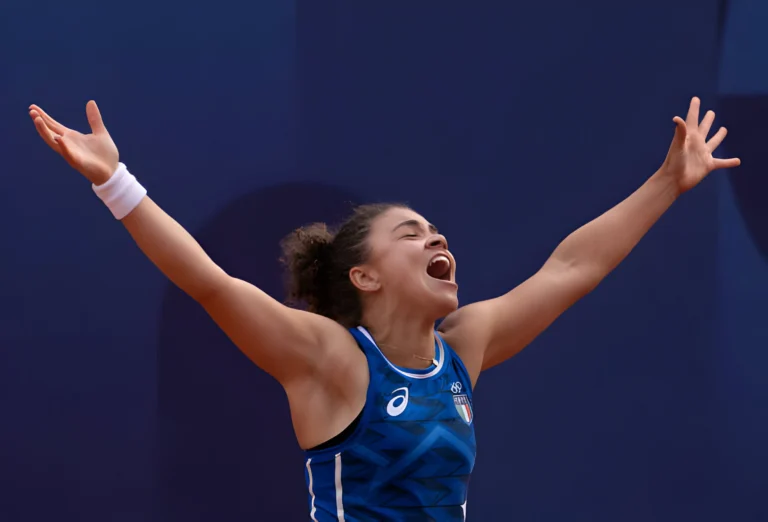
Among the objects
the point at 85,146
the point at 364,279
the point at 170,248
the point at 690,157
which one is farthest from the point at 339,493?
the point at 690,157

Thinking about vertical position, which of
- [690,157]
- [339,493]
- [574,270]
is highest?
[690,157]

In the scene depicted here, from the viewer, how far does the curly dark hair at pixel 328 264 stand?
204 cm

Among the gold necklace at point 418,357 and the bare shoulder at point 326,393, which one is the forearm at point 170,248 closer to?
the bare shoulder at point 326,393

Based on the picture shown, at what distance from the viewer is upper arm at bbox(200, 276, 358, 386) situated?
1696 mm

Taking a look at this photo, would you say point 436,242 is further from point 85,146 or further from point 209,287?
point 85,146

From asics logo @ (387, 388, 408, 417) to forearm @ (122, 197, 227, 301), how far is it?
A: 0.41m

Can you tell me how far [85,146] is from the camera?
5.30ft

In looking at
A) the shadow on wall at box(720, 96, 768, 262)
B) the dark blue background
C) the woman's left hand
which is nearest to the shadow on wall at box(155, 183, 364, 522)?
the dark blue background

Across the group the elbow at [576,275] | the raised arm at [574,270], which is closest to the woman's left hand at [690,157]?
the raised arm at [574,270]

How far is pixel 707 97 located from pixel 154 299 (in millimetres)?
1689

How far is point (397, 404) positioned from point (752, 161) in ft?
5.13

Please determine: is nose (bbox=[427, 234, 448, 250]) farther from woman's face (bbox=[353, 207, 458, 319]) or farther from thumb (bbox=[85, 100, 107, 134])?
thumb (bbox=[85, 100, 107, 134])

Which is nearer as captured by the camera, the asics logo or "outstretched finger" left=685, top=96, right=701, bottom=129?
the asics logo

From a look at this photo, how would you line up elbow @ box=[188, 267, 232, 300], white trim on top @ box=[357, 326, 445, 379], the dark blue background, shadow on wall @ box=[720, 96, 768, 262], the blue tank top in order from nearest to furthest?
elbow @ box=[188, 267, 232, 300]
the blue tank top
white trim on top @ box=[357, 326, 445, 379]
the dark blue background
shadow on wall @ box=[720, 96, 768, 262]
